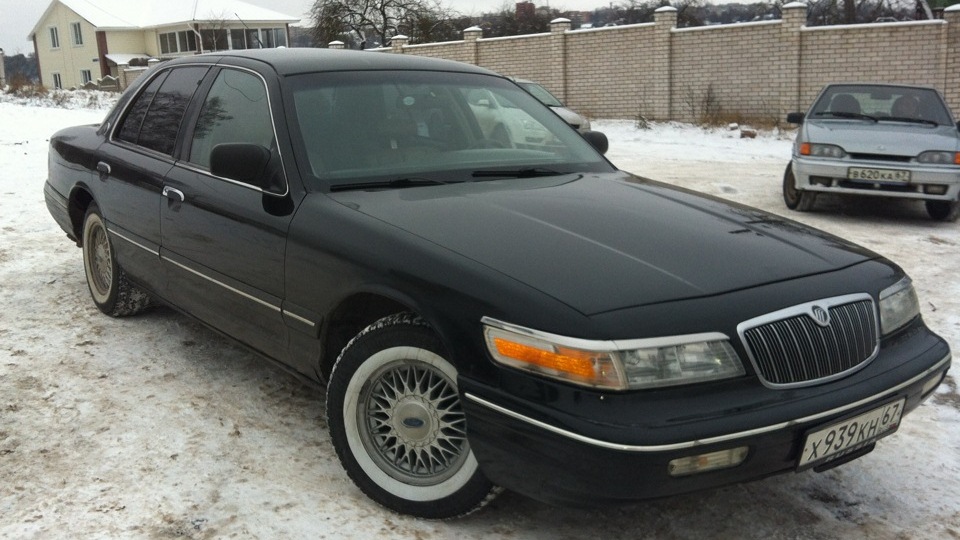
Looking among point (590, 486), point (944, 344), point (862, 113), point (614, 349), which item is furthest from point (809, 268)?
point (862, 113)

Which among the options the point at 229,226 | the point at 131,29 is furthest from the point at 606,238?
the point at 131,29

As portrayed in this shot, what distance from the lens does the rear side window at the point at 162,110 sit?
446 centimetres

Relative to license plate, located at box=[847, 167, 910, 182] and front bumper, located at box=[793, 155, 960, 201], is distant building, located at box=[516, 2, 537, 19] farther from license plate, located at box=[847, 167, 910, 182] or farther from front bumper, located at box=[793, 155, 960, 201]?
license plate, located at box=[847, 167, 910, 182]

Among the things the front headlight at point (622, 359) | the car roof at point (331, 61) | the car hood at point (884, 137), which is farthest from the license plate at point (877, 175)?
the front headlight at point (622, 359)

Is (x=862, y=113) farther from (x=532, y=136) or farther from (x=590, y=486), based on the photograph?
(x=590, y=486)

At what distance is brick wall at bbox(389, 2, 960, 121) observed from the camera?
62.7 feet

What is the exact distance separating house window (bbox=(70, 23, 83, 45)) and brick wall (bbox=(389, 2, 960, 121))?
136ft

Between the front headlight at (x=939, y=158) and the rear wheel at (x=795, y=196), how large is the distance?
116 cm

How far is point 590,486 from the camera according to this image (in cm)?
245

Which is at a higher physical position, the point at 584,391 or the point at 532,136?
the point at 532,136

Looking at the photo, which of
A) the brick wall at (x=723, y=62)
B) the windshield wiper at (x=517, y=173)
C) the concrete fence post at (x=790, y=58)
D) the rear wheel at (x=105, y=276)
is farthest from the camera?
the concrete fence post at (x=790, y=58)

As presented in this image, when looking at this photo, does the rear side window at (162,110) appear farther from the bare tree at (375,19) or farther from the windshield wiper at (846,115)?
the bare tree at (375,19)

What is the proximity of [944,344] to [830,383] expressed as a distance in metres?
0.78

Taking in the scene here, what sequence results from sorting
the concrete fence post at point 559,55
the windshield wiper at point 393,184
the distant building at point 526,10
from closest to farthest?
1. the windshield wiper at point 393,184
2. the concrete fence post at point 559,55
3. the distant building at point 526,10
